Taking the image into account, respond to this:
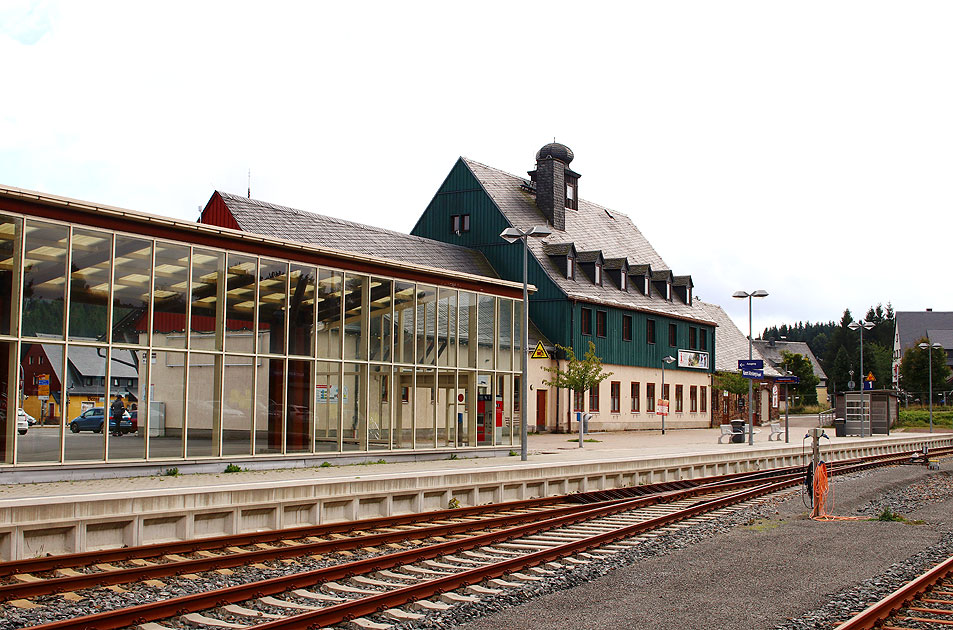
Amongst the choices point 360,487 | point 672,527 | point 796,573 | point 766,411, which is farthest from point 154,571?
point 766,411

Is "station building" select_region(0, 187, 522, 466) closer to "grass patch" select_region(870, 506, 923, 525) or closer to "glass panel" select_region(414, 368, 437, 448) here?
"glass panel" select_region(414, 368, 437, 448)

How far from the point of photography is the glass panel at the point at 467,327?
89.0ft

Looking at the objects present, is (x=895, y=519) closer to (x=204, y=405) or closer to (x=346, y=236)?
(x=204, y=405)

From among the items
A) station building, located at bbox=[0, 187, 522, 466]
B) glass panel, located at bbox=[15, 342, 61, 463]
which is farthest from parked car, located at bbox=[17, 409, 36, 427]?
station building, located at bbox=[0, 187, 522, 466]

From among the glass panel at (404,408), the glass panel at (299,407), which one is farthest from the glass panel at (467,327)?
the glass panel at (299,407)

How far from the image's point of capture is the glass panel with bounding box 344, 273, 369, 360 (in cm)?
2380

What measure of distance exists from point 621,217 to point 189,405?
48892mm

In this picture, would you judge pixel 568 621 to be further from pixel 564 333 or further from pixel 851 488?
pixel 564 333

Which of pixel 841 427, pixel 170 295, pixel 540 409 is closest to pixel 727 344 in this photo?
pixel 841 427

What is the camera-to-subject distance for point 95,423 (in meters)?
18.3

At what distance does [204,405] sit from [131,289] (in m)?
2.93

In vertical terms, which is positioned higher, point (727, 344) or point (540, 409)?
point (727, 344)

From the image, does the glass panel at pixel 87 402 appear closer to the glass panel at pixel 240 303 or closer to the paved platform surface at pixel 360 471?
the paved platform surface at pixel 360 471

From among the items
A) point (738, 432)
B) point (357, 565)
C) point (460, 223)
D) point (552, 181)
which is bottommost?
point (738, 432)
